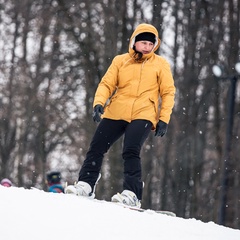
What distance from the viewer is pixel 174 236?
5098 millimetres

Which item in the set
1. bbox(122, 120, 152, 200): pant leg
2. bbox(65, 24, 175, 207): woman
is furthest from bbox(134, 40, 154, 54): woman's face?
bbox(122, 120, 152, 200): pant leg

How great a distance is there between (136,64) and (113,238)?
2.90 meters

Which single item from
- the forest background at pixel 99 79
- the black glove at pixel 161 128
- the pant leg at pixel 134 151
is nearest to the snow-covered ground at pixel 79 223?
the pant leg at pixel 134 151

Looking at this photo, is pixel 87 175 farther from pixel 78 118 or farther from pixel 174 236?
pixel 78 118

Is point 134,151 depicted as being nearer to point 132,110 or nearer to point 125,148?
point 125,148

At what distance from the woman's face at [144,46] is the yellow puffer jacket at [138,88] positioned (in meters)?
0.05

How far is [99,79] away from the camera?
20906 mm

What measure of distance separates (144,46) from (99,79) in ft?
44.8

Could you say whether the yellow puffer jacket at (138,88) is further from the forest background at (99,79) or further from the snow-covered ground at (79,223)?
the forest background at (99,79)

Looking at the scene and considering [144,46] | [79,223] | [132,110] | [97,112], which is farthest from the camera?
[144,46]

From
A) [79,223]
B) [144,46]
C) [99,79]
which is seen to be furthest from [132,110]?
[99,79]

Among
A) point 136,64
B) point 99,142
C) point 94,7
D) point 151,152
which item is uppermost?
point 94,7

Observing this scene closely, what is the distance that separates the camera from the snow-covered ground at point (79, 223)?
4531mm

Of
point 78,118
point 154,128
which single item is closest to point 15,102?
point 78,118
